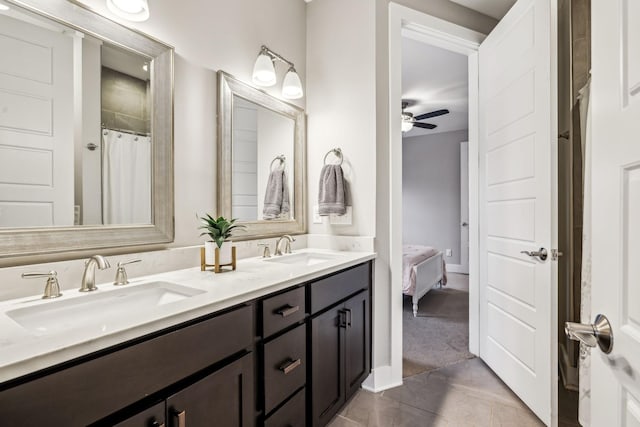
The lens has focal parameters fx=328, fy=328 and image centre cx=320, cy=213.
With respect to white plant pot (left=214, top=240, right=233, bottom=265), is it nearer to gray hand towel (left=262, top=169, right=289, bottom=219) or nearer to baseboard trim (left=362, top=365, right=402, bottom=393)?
gray hand towel (left=262, top=169, right=289, bottom=219)

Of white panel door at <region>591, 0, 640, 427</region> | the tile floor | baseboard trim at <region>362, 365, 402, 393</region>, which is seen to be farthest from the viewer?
baseboard trim at <region>362, 365, 402, 393</region>

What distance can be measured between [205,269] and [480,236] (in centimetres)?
192

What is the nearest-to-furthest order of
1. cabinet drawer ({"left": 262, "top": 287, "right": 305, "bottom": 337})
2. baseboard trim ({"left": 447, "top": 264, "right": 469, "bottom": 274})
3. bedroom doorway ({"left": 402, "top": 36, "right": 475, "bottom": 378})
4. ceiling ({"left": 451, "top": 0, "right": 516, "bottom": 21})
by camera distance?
cabinet drawer ({"left": 262, "top": 287, "right": 305, "bottom": 337}) → ceiling ({"left": 451, "top": 0, "right": 516, "bottom": 21}) → bedroom doorway ({"left": 402, "top": 36, "right": 475, "bottom": 378}) → baseboard trim ({"left": 447, "top": 264, "right": 469, "bottom": 274})

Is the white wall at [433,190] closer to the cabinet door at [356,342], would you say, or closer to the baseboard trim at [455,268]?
the baseboard trim at [455,268]

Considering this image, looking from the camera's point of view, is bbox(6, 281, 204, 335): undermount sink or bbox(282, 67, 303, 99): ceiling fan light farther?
bbox(282, 67, 303, 99): ceiling fan light

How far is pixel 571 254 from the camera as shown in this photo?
2.07 m

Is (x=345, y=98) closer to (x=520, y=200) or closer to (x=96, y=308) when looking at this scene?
(x=520, y=200)

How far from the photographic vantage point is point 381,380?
2.08 meters

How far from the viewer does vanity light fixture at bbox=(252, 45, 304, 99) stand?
1908mm

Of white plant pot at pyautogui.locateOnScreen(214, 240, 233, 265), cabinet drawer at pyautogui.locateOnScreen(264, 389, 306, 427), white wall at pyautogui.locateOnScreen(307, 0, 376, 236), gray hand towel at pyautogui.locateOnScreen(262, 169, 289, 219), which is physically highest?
white wall at pyautogui.locateOnScreen(307, 0, 376, 236)

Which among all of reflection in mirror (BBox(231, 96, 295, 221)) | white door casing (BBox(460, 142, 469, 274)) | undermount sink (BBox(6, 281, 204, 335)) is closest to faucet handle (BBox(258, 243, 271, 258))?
reflection in mirror (BBox(231, 96, 295, 221))

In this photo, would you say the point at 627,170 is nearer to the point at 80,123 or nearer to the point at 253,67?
the point at 80,123

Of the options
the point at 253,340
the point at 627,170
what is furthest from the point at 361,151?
the point at 627,170

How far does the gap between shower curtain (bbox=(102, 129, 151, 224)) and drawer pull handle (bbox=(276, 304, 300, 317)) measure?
0.69m
